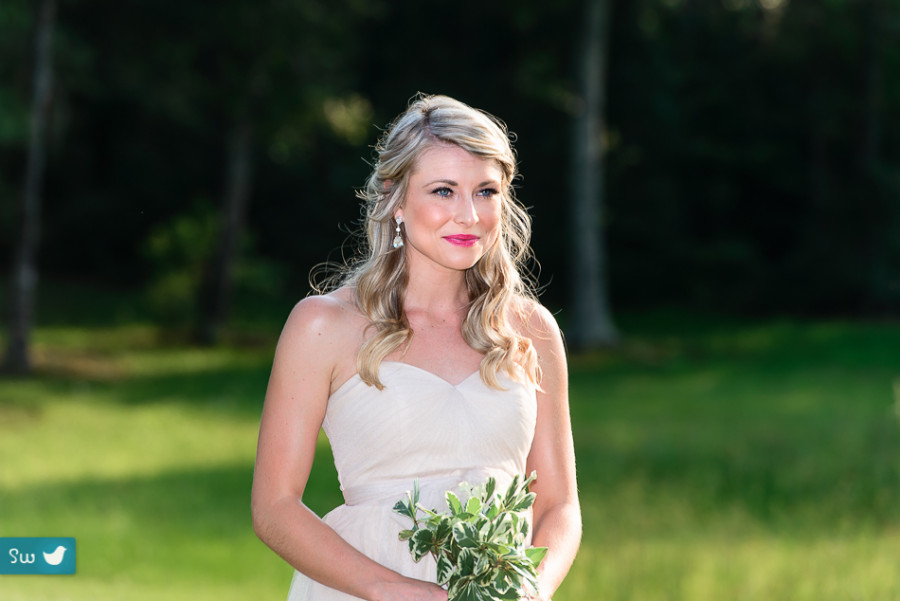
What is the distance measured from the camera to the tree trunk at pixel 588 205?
78.6ft

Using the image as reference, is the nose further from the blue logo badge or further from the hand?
the blue logo badge

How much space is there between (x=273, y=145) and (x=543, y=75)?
6186 mm

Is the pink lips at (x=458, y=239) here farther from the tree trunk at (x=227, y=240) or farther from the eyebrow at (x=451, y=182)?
the tree trunk at (x=227, y=240)

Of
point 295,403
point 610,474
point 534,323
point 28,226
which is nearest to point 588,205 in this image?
point 28,226

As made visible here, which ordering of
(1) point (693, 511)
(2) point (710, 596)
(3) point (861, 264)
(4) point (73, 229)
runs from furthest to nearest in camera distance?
1. (4) point (73, 229)
2. (3) point (861, 264)
3. (1) point (693, 511)
4. (2) point (710, 596)

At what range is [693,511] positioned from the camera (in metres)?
11.6

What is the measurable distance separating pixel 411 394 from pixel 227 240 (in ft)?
72.9

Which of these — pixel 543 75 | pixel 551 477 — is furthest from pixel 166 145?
pixel 551 477

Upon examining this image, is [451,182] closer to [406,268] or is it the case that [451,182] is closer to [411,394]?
[406,268]

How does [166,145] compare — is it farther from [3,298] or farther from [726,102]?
[726,102]

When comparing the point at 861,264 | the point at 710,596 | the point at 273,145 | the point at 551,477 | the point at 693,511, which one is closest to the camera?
the point at 551,477

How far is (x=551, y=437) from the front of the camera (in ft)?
10.9

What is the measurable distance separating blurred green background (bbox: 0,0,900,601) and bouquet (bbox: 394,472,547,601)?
5.88 metres

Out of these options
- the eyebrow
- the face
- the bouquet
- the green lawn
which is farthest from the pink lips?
the green lawn
